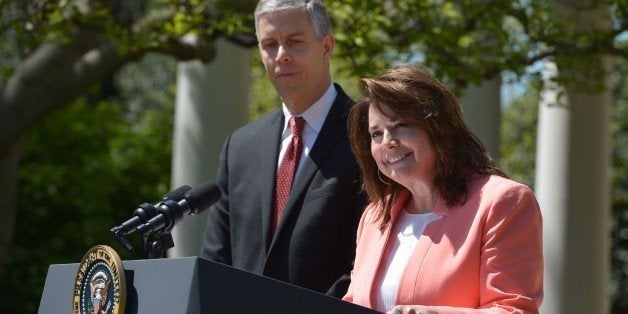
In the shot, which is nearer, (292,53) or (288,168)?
(292,53)

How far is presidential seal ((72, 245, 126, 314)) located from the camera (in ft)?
9.92

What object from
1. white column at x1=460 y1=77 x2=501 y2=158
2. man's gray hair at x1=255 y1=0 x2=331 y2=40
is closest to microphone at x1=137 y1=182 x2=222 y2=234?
man's gray hair at x1=255 y1=0 x2=331 y2=40

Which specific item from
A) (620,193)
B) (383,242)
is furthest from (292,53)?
(620,193)

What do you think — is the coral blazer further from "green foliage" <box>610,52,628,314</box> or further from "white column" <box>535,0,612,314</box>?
"green foliage" <box>610,52,628,314</box>

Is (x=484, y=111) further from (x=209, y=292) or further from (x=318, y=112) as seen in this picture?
(x=209, y=292)

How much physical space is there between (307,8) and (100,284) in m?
1.69

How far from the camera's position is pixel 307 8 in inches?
174

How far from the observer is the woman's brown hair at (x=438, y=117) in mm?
3379

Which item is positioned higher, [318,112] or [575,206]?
[318,112]

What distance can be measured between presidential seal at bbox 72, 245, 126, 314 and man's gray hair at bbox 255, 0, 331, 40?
1570mm

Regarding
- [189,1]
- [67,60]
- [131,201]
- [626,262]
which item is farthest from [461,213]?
[626,262]

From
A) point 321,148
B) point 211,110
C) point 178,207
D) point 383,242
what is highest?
point 211,110

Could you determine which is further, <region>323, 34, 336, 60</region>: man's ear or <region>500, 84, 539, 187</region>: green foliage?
<region>500, 84, 539, 187</region>: green foliage

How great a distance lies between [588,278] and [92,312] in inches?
301
